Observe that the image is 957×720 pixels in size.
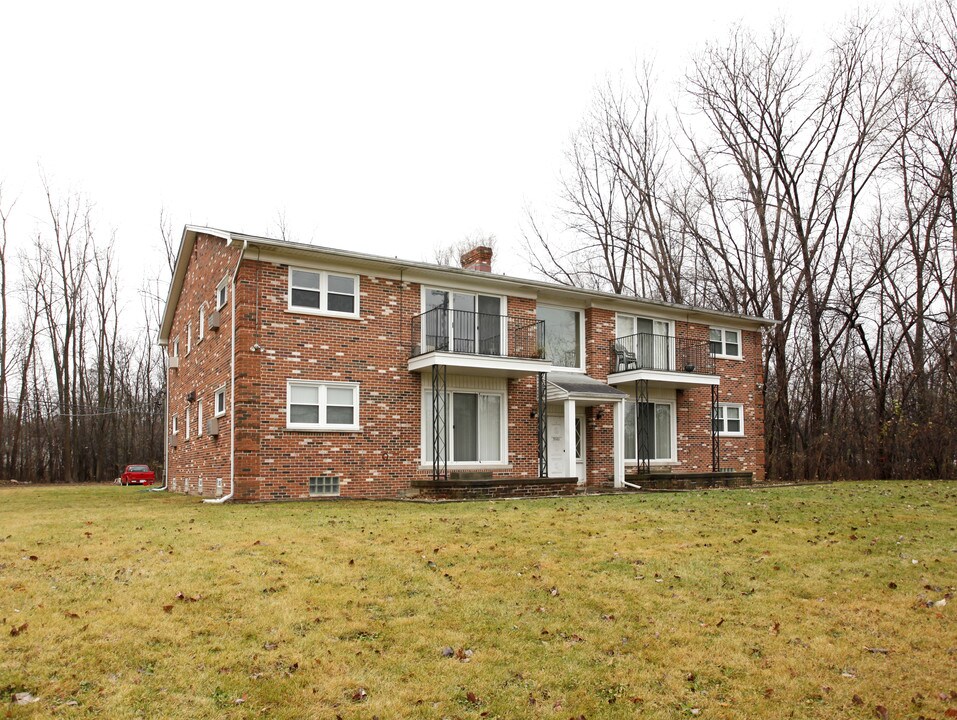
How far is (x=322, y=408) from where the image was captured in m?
16.6

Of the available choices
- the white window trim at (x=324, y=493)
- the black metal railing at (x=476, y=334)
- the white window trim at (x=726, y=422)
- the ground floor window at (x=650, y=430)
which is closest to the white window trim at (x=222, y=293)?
the black metal railing at (x=476, y=334)

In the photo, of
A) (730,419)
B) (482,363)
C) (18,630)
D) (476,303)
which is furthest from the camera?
(730,419)

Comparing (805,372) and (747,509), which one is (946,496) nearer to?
(747,509)

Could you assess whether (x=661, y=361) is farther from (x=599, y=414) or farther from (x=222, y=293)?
(x=222, y=293)

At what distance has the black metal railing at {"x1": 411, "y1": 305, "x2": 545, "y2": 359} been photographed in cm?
1806

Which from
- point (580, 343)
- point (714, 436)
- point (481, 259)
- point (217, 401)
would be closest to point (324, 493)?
point (217, 401)

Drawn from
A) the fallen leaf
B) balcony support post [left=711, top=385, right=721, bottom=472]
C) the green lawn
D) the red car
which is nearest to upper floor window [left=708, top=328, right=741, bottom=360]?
balcony support post [left=711, top=385, right=721, bottom=472]

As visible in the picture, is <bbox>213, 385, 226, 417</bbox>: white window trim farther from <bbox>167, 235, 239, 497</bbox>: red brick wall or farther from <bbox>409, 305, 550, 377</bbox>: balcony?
<bbox>409, 305, 550, 377</bbox>: balcony

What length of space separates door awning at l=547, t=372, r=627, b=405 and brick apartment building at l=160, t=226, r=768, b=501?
0.06 metres

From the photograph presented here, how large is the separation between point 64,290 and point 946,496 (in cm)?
3865

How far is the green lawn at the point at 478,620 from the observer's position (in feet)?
17.4

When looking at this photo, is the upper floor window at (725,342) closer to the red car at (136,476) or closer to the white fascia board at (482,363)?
the white fascia board at (482,363)

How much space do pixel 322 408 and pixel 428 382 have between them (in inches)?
105

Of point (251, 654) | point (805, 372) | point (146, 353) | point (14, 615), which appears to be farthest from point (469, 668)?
point (146, 353)
